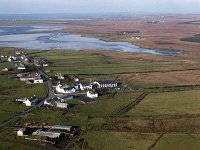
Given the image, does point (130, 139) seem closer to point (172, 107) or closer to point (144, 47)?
point (172, 107)

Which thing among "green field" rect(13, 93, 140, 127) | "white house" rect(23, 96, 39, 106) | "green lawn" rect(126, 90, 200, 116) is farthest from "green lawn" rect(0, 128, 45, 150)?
"green lawn" rect(126, 90, 200, 116)

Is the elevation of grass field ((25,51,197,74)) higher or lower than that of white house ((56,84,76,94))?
lower

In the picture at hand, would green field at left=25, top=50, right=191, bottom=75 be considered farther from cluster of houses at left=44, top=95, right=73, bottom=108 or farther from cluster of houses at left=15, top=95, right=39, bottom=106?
cluster of houses at left=44, top=95, right=73, bottom=108

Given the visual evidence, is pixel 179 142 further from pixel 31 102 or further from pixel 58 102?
pixel 31 102

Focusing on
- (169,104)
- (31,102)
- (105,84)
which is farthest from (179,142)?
(105,84)

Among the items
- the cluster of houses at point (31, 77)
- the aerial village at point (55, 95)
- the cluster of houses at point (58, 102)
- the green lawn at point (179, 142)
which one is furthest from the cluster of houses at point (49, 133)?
the cluster of houses at point (31, 77)
